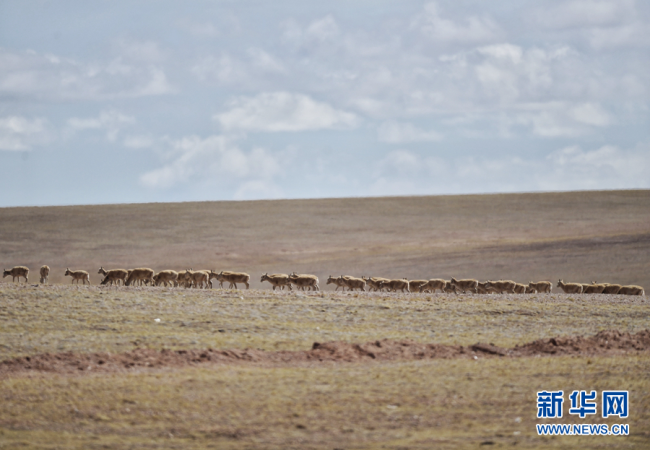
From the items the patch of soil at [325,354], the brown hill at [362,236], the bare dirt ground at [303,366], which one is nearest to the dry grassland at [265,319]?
the bare dirt ground at [303,366]

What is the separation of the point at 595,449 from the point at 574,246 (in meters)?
56.3

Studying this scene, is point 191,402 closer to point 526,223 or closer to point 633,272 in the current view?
point 633,272

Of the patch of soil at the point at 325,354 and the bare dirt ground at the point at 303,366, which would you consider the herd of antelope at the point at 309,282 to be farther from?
the patch of soil at the point at 325,354

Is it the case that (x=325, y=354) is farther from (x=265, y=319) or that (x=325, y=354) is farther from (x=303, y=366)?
(x=265, y=319)

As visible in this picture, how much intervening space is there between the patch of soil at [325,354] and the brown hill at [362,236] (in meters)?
35.7

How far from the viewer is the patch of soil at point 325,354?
1831 cm

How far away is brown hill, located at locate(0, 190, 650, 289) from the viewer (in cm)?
6178

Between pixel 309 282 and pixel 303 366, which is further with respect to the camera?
pixel 309 282

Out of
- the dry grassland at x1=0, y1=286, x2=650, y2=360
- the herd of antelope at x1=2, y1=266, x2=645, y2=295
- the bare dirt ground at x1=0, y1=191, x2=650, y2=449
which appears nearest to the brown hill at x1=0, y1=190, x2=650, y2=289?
the herd of antelope at x1=2, y1=266, x2=645, y2=295

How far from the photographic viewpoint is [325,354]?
19.7 meters

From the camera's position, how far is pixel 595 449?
13336mm

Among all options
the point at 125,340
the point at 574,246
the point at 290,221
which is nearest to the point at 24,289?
the point at 125,340

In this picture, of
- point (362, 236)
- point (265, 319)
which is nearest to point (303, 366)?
point (265, 319)

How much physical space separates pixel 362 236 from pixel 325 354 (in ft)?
194
